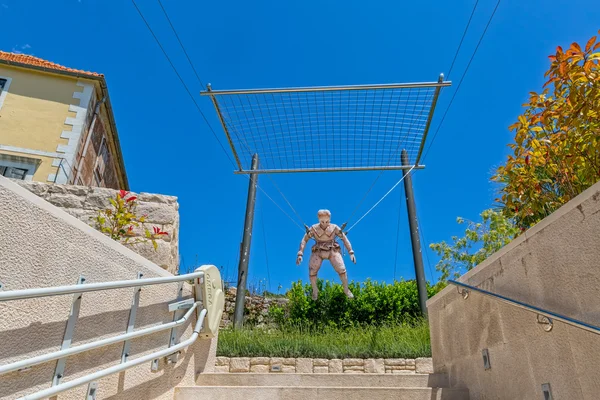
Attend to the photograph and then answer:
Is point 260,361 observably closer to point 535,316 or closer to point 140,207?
point 140,207

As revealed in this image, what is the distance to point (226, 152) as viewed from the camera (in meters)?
7.41

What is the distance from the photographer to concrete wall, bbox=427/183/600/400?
1674 millimetres

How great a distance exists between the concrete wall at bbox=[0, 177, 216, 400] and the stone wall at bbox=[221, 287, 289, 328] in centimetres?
594

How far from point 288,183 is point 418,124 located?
2.64 m

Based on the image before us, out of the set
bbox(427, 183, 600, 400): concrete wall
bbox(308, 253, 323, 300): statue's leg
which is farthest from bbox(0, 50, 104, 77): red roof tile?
bbox(427, 183, 600, 400): concrete wall

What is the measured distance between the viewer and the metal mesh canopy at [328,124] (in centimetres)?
596

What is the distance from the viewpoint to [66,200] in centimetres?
541

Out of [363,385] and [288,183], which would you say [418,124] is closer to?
[288,183]

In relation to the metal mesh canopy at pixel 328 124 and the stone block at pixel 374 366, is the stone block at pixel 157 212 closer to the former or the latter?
the metal mesh canopy at pixel 328 124

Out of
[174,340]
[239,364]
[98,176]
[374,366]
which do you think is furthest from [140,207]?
[98,176]

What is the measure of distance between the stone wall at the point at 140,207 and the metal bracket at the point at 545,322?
14.0 feet

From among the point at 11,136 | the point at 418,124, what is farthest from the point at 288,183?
the point at 11,136

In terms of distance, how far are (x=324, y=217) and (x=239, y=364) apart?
223cm

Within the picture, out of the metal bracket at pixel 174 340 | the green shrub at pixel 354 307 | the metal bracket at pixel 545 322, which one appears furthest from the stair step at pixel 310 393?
the green shrub at pixel 354 307
